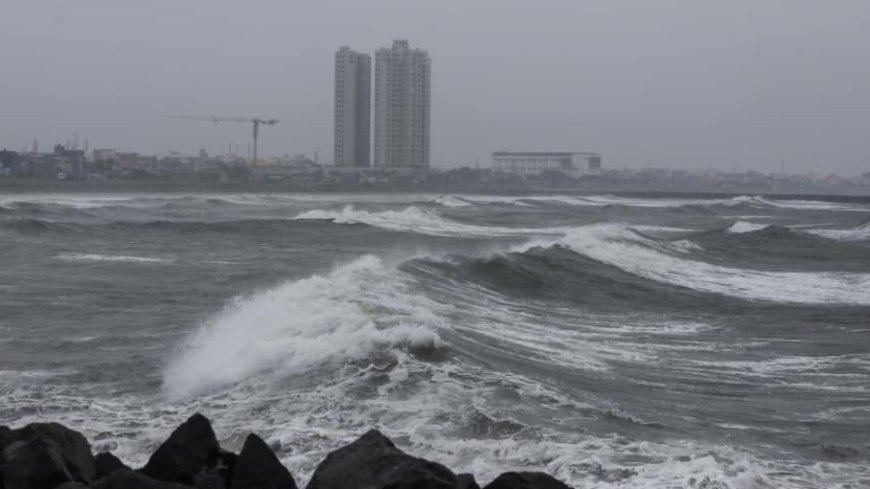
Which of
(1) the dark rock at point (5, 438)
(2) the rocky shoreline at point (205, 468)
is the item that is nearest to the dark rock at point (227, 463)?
(2) the rocky shoreline at point (205, 468)

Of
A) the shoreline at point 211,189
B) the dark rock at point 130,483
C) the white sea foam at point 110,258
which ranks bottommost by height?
the shoreline at point 211,189

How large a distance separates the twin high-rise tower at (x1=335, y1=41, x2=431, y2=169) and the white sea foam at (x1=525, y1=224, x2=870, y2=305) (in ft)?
434

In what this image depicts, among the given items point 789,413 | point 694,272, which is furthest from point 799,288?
point 789,413

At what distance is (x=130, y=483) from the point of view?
6.67m

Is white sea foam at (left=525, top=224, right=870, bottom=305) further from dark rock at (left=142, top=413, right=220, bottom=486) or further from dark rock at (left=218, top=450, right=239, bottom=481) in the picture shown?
dark rock at (left=142, top=413, right=220, bottom=486)

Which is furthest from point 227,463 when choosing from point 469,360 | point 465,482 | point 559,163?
point 559,163

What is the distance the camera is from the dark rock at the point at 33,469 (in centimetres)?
679

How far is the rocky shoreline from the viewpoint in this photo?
6.70 m

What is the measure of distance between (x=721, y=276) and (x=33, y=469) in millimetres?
21701

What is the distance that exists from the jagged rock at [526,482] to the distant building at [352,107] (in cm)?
16466

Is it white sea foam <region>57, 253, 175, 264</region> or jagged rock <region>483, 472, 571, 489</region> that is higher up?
jagged rock <region>483, 472, 571, 489</region>

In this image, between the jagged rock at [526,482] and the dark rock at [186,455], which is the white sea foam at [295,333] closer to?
the dark rock at [186,455]

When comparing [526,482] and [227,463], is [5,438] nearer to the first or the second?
[227,463]

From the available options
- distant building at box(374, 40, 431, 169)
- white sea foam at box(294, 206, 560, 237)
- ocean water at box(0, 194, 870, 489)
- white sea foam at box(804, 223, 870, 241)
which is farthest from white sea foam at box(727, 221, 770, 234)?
distant building at box(374, 40, 431, 169)
